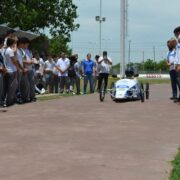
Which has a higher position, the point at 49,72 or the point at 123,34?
the point at 123,34

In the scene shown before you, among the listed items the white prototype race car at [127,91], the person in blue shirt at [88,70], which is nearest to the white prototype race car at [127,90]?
the white prototype race car at [127,91]

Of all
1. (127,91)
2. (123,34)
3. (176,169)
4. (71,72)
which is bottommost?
(176,169)

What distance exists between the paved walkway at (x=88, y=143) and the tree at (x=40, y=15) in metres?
31.4

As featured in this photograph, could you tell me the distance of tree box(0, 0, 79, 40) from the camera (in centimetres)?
4491

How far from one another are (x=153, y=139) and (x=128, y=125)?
1683 millimetres

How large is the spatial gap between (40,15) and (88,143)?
39.3 metres

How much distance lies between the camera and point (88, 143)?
28.0 feet

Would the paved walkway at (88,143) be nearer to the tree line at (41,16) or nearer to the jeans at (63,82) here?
the jeans at (63,82)

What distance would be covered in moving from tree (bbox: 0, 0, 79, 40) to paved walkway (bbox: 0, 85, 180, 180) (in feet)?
103

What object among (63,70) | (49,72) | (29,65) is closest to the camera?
(29,65)

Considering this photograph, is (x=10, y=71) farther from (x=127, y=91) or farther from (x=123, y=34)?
(x=123, y=34)

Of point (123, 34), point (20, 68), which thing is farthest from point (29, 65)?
point (123, 34)

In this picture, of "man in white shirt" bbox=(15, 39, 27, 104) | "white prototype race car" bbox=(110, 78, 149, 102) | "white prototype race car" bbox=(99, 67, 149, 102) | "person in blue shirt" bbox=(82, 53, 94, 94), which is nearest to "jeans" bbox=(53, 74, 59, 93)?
"person in blue shirt" bbox=(82, 53, 94, 94)

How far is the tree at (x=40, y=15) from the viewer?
4491 centimetres
